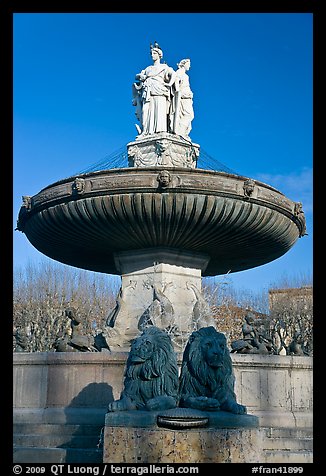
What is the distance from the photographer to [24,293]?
1292 inches

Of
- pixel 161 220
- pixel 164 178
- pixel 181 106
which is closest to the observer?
pixel 164 178

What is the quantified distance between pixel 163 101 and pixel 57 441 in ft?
27.6

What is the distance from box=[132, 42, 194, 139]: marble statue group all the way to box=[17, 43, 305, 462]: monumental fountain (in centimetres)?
2

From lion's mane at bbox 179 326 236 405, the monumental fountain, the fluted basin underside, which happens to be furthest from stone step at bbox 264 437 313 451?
the fluted basin underside

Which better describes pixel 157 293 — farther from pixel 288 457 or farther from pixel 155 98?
pixel 288 457

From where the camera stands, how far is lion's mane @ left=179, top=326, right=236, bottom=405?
7.23m

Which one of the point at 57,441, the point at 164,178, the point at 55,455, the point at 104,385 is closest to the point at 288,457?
the point at 55,455

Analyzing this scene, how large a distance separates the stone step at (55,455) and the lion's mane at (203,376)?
1359 mm

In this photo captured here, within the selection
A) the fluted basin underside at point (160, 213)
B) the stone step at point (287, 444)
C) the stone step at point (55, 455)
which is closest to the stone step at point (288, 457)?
the stone step at point (287, 444)

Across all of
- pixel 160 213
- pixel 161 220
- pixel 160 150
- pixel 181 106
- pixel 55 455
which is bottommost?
pixel 55 455

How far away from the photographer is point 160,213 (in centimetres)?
1206

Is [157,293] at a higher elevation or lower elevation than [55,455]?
higher

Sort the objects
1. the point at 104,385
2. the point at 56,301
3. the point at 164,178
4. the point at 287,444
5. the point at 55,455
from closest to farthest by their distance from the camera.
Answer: the point at 55,455, the point at 287,444, the point at 104,385, the point at 164,178, the point at 56,301
